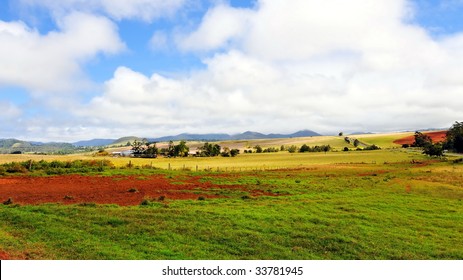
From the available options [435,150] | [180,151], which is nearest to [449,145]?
[435,150]

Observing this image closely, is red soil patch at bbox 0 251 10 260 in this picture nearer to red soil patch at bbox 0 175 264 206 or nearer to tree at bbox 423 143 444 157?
red soil patch at bbox 0 175 264 206

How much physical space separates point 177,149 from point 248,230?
116 m

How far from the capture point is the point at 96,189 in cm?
3600

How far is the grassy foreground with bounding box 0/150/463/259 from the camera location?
16203mm

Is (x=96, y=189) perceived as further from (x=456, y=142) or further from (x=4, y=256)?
(x=456, y=142)

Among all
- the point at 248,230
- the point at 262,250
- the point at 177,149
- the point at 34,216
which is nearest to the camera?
the point at 262,250

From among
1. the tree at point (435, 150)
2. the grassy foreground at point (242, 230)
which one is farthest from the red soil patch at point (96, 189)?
the tree at point (435, 150)

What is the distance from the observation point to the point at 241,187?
39.4 m

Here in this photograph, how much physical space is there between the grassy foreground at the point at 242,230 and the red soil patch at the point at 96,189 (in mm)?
3422

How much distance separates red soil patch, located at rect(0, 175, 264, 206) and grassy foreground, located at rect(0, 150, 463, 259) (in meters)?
3.42

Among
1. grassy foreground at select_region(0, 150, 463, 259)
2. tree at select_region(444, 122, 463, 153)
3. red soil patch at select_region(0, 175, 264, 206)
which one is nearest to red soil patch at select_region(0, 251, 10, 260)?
grassy foreground at select_region(0, 150, 463, 259)

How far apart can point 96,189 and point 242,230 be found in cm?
2234

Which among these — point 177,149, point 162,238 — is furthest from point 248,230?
point 177,149
